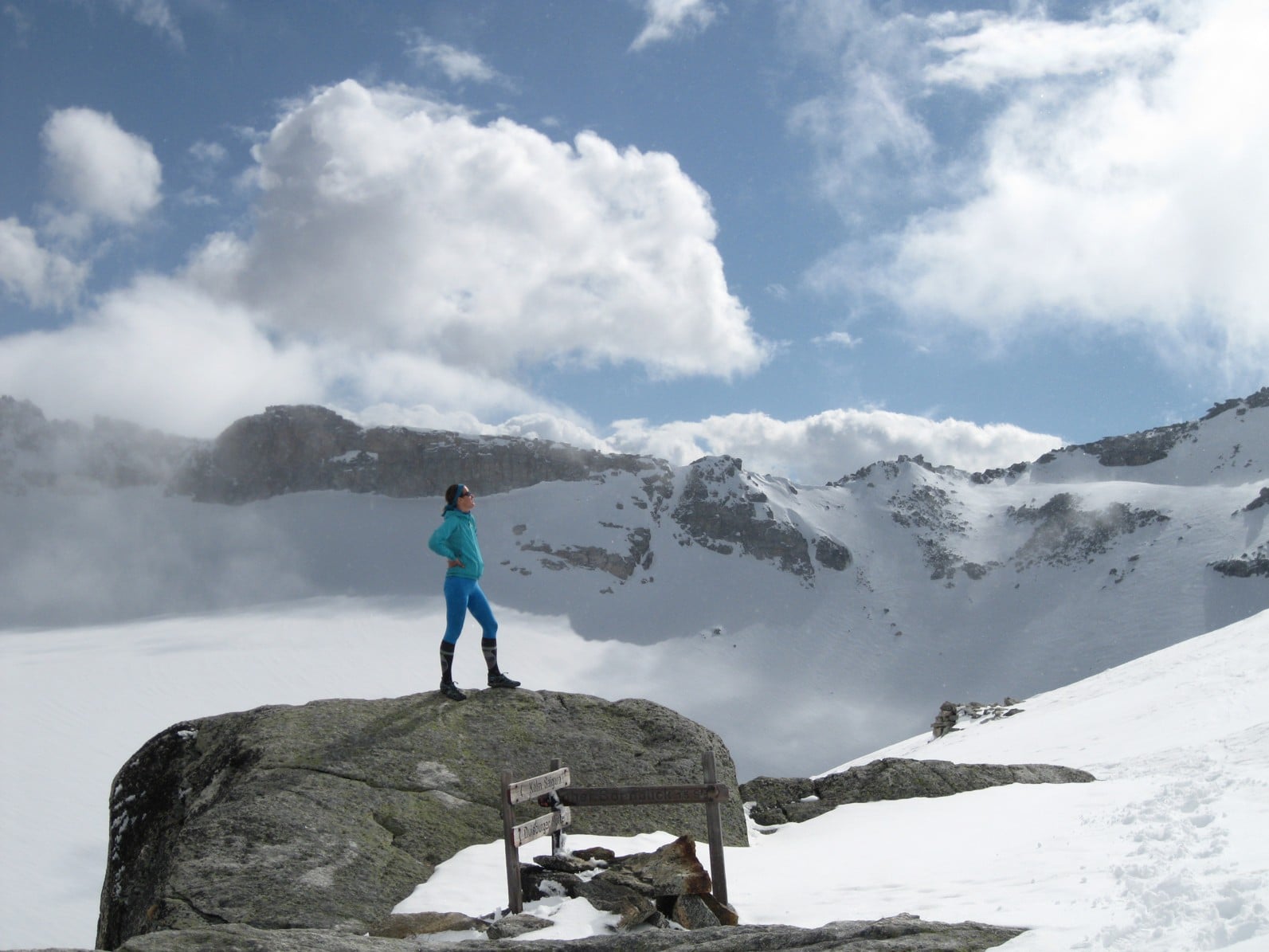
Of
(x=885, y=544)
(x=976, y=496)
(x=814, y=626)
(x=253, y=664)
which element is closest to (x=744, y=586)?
(x=814, y=626)

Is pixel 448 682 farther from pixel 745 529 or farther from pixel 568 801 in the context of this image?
pixel 745 529

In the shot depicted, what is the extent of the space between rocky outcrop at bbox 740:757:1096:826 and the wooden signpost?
6.32 m

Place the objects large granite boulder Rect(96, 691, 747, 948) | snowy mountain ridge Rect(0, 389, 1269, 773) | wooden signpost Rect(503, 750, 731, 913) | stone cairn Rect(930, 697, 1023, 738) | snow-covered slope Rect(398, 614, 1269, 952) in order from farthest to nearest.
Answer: snowy mountain ridge Rect(0, 389, 1269, 773), stone cairn Rect(930, 697, 1023, 738), large granite boulder Rect(96, 691, 747, 948), wooden signpost Rect(503, 750, 731, 913), snow-covered slope Rect(398, 614, 1269, 952)

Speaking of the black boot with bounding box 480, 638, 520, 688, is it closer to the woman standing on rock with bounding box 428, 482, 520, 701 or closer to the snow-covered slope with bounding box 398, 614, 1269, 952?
the woman standing on rock with bounding box 428, 482, 520, 701

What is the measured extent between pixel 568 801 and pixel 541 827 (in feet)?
1.54

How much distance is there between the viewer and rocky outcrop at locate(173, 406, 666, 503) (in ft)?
592

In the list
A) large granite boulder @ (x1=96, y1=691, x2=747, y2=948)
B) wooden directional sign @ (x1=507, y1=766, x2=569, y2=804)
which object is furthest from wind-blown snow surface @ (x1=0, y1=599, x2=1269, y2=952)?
wooden directional sign @ (x1=507, y1=766, x2=569, y2=804)

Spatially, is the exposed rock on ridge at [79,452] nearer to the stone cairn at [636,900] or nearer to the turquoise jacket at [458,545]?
the turquoise jacket at [458,545]

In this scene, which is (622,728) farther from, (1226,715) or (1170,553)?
(1170,553)

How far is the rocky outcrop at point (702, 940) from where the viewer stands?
212 inches

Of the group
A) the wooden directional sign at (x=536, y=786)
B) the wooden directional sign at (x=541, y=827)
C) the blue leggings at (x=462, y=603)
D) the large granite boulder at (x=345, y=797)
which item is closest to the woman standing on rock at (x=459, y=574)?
the blue leggings at (x=462, y=603)

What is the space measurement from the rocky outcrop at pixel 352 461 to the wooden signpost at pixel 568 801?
565 feet

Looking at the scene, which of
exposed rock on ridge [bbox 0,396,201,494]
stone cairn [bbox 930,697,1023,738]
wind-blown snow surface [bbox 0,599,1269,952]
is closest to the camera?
wind-blown snow surface [bbox 0,599,1269,952]

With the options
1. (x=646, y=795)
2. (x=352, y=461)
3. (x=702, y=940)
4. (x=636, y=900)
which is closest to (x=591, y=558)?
(x=352, y=461)
